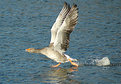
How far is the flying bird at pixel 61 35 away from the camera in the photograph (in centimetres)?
1119

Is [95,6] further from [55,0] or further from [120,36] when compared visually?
[120,36]

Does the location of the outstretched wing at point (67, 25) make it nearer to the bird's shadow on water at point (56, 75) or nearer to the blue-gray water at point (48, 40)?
the bird's shadow on water at point (56, 75)

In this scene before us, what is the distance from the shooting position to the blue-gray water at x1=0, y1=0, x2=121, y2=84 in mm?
10955

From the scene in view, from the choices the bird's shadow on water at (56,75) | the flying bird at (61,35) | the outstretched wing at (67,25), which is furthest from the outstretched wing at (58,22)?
the bird's shadow on water at (56,75)

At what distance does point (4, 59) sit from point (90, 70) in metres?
3.54

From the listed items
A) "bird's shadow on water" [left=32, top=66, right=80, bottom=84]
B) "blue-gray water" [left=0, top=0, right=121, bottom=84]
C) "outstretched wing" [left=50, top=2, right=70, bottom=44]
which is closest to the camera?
"bird's shadow on water" [left=32, top=66, right=80, bottom=84]

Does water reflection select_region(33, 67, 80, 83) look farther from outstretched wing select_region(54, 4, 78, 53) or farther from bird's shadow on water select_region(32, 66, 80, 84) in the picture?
outstretched wing select_region(54, 4, 78, 53)

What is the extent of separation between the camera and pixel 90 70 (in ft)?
38.3

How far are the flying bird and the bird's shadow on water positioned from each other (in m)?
0.40

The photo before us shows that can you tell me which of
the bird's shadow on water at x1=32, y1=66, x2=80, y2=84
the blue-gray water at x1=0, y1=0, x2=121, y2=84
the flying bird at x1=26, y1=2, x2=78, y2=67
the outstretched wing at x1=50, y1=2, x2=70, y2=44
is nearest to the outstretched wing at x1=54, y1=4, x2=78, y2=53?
the flying bird at x1=26, y1=2, x2=78, y2=67

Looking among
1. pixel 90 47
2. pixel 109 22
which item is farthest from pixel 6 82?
pixel 109 22

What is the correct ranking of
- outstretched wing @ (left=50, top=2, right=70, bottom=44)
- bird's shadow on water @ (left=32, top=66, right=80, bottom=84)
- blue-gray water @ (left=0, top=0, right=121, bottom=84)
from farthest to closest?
outstretched wing @ (left=50, top=2, right=70, bottom=44) → blue-gray water @ (left=0, top=0, right=121, bottom=84) → bird's shadow on water @ (left=32, top=66, right=80, bottom=84)

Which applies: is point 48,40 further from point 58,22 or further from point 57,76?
point 57,76

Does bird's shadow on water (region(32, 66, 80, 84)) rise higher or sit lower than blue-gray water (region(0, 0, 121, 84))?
lower
